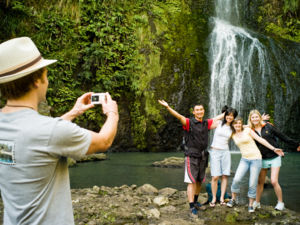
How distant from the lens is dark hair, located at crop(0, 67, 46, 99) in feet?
4.57

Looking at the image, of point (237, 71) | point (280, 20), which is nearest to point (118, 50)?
point (237, 71)

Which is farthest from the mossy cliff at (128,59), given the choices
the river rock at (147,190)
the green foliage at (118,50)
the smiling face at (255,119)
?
the smiling face at (255,119)

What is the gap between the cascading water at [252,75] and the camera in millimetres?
16250

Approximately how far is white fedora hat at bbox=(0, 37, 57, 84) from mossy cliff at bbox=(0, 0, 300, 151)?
13440 mm

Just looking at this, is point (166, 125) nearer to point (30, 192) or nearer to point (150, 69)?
point (150, 69)

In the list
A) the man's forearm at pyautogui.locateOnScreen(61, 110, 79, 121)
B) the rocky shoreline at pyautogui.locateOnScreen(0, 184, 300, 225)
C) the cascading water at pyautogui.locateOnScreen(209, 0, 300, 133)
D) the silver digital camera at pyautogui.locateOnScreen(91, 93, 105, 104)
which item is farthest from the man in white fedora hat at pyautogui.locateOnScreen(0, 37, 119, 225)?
the cascading water at pyautogui.locateOnScreen(209, 0, 300, 133)

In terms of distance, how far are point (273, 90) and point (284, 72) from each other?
1440 mm

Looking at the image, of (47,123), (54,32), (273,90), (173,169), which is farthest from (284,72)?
(47,123)

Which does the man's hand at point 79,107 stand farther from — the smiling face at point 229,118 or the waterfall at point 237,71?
the waterfall at point 237,71

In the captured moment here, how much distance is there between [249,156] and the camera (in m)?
5.25

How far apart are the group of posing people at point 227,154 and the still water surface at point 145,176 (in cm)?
91

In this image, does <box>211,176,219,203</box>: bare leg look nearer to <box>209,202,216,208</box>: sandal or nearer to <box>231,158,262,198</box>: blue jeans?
<box>209,202,216,208</box>: sandal

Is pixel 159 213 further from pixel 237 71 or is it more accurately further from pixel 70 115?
pixel 237 71

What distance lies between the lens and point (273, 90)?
1644cm
